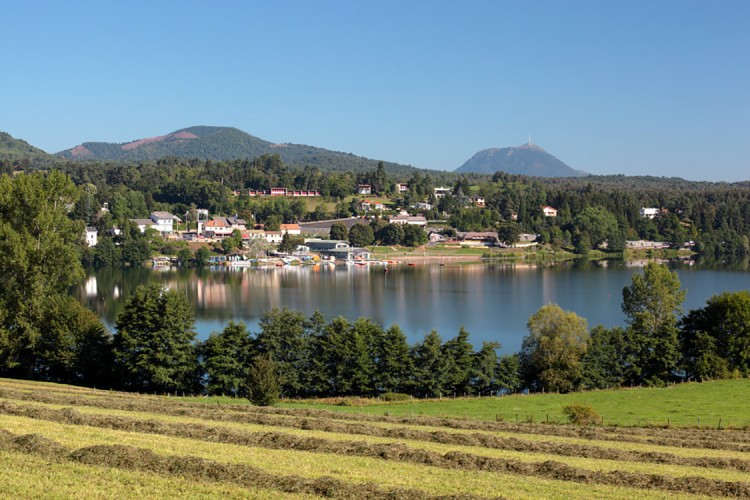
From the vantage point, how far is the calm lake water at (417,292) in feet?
148

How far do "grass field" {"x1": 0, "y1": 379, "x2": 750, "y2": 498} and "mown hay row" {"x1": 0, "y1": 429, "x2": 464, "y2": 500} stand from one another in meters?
0.02

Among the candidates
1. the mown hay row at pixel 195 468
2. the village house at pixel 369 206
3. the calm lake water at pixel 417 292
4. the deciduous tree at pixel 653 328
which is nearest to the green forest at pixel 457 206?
the village house at pixel 369 206

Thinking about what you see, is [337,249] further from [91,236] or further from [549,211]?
[549,211]

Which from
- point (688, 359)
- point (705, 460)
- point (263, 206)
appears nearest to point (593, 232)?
point (263, 206)

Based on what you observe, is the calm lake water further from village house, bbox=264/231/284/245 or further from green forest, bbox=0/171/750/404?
village house, bbox=264/231/284/245

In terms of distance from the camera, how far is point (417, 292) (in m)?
61.5

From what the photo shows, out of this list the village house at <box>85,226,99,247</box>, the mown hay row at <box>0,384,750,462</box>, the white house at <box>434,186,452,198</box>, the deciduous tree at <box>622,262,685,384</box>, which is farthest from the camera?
the white house at <box>434,186,452,198</box>

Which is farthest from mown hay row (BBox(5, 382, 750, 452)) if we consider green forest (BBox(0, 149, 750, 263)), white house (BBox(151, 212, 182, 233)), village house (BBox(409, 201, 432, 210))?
village house (BBox(409, 201, 432, 210))

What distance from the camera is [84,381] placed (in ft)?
84.7

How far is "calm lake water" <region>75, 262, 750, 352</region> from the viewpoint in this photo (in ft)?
148

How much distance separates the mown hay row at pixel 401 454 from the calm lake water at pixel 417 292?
2577 centimetres

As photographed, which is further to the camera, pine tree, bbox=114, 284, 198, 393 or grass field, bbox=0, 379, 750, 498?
pine tree, bbox=114, 284, 198, 393

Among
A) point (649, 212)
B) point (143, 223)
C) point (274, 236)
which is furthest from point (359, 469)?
point (649, 212)

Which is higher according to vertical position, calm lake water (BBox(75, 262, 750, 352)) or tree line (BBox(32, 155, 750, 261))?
tree line (BBox(32, 155, 750, 261))
